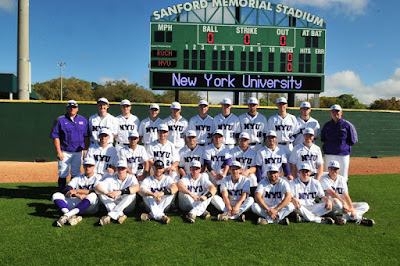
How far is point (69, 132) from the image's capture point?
543cm

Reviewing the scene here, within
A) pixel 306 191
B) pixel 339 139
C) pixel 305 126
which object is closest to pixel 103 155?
pixel 306 191

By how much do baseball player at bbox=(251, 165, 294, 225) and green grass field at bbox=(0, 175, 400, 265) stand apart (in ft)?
0.56

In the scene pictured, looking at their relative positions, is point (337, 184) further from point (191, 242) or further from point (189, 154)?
point (191, 242)

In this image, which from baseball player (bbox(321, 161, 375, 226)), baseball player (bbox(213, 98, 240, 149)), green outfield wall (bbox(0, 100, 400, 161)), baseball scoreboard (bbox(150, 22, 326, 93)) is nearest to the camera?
baseball player (bbox(321, 161, 375, 226))

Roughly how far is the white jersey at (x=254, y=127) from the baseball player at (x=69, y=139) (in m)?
2.88

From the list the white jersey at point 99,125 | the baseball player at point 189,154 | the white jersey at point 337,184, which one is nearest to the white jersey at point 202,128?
the baseball player at point 189,154

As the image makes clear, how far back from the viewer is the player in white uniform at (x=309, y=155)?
16.9 ft

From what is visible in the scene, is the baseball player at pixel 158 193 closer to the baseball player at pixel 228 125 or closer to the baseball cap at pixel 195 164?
the baseball cap at pixel 195 164

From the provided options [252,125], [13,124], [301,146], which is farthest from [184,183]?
[13,124]

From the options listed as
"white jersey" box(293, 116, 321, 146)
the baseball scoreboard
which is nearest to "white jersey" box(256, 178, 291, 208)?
"white jersey" box(293, 116, 321, 146)

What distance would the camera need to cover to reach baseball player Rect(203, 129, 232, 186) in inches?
206

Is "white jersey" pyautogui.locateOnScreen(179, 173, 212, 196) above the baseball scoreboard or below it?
below

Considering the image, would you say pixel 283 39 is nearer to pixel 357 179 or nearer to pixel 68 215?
pixel 357 179

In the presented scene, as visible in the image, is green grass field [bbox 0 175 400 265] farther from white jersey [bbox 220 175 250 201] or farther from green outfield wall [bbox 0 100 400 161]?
green outfield wall [bbox 0 100 400 161]
